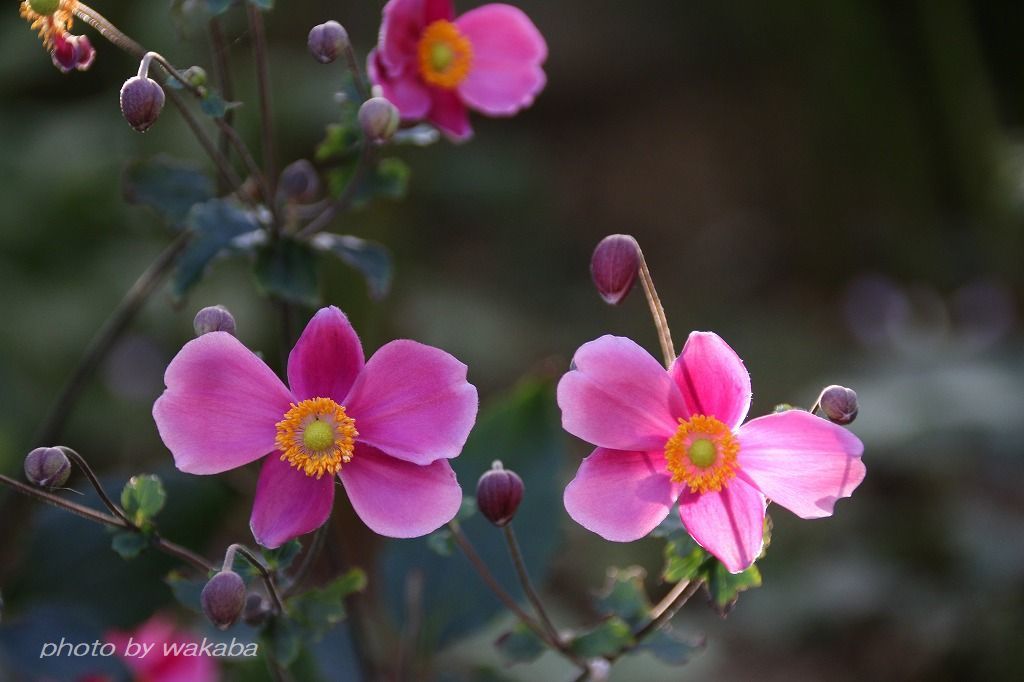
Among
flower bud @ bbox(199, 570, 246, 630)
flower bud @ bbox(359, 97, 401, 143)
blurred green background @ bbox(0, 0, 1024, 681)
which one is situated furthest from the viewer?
blurred green background @ bbox(0, 0, 1024, 681)

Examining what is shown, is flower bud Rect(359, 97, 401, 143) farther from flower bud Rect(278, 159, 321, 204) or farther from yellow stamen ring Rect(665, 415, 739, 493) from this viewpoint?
yellow stamen ring Rect(665, 415, 739, 493)

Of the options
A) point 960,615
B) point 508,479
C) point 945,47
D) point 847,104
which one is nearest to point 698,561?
point 508,479

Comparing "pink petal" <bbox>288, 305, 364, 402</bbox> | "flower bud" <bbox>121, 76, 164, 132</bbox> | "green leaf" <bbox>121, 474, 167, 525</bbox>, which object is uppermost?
"flower bud" <bbox>121, 76, 164, 132</bbox>

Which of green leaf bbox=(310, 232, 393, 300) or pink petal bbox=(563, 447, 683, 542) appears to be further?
green leaf bbox=(310, 232, 393, 300)

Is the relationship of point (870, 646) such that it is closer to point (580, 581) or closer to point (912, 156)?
point (580, 581)

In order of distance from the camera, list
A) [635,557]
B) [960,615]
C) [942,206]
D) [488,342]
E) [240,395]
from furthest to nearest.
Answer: [942,206]
[488,342]
[635,557]
[960,615]
[240,395]

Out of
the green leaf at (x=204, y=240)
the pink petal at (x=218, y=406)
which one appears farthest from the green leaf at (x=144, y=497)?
the green leaf at (x=204, y=240)

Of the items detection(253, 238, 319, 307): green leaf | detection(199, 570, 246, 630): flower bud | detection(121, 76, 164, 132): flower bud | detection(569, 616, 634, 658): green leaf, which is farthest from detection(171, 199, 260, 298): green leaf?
detection(569, 616, 634, 658): green leaf
